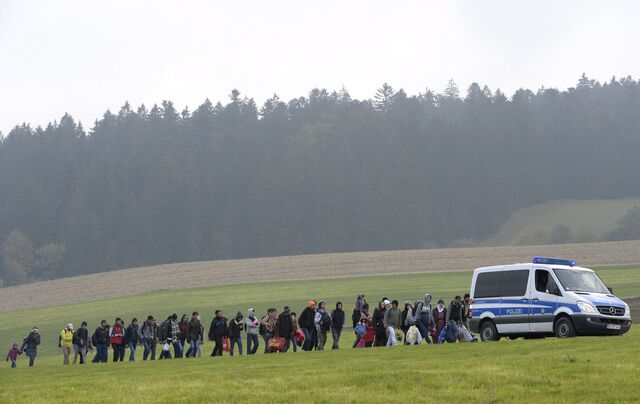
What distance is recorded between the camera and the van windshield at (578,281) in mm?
27172

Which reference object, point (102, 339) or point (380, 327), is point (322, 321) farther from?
point (102, 339)

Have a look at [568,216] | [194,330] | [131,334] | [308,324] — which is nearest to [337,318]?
[308,324]

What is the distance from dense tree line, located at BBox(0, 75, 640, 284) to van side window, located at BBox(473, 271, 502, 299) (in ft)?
353

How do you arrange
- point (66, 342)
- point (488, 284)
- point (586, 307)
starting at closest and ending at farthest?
point (586, 307)
point (488, 284)
point (66, 342)

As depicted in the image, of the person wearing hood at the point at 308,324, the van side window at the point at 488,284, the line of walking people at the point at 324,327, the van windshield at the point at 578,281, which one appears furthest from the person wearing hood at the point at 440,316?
the van windshield at the point at 578,281

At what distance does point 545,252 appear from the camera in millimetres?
72812

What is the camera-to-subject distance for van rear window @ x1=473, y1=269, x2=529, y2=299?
2788 centimetres

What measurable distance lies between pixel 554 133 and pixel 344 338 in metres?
131

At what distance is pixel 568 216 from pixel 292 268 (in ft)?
239

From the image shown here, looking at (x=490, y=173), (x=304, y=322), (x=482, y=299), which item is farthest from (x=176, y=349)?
(x=490, y=173)

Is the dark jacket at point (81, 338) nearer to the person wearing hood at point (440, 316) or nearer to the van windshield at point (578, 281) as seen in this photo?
the person wearing hood at point (440, 316)

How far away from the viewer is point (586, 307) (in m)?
26.3

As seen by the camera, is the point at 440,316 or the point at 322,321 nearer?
the point at 322,321

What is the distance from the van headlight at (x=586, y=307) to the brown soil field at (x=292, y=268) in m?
42.5
